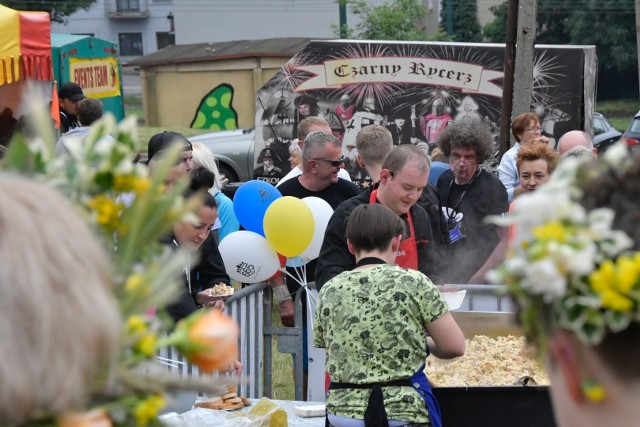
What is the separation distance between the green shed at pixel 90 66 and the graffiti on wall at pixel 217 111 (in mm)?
8563

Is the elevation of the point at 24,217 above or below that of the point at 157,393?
above

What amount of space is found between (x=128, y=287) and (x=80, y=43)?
1475cm

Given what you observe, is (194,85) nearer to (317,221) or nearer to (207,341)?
(317,221)

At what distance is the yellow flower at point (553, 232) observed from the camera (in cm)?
148

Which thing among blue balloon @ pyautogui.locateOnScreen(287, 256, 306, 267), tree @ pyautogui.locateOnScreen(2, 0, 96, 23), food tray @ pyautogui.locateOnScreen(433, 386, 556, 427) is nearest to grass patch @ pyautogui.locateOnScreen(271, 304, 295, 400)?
blue balloon @ pyautogui.locateOnScreen(287, 256, 306, 267)

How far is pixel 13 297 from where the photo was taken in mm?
1218

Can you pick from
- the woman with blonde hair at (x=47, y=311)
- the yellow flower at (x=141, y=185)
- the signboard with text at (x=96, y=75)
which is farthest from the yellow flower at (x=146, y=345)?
the signboard with text at (x=96, y=75)

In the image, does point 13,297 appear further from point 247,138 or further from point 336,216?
point 247,138

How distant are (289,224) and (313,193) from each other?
573mm

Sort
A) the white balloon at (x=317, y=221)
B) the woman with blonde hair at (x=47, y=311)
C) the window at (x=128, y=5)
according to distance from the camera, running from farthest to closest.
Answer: the window at (x=128, y=5), the white balloon at (x=317, y=221), the woman with blonde hair at (x=47, y=311)

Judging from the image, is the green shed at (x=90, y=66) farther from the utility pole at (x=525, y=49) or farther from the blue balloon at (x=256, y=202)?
the blue balloon at (x=256, y=202)

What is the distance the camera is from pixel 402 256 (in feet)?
16.9

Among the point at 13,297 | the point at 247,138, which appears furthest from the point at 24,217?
the point at 247,138

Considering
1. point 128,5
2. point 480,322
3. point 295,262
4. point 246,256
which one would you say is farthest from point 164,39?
point 480,322
